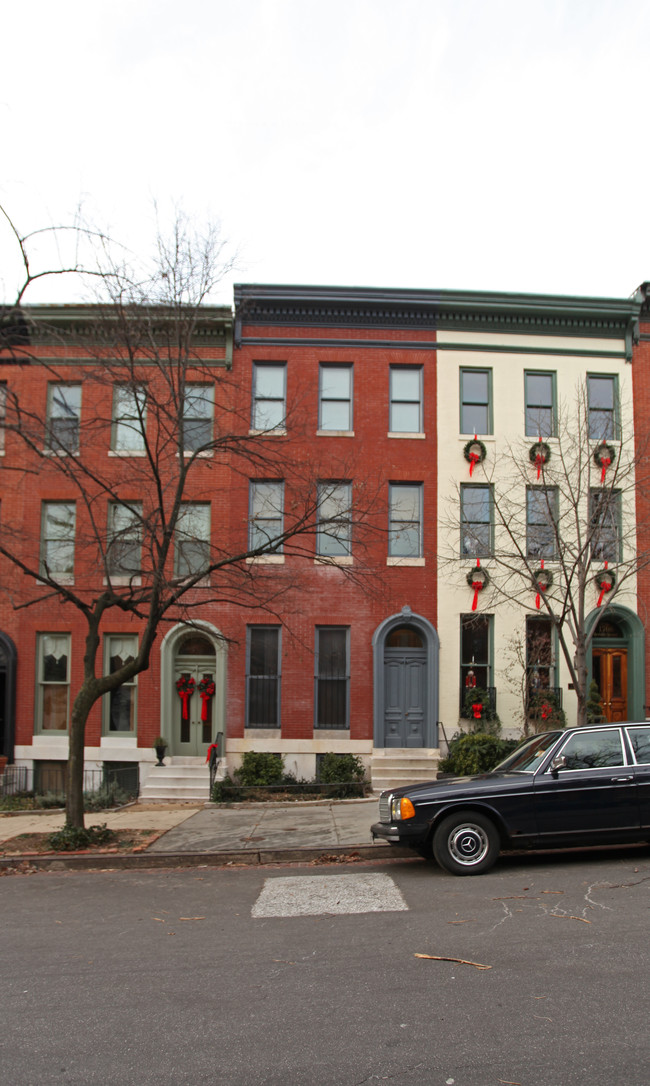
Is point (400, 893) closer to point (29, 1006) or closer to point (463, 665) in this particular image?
point (29, 1006)

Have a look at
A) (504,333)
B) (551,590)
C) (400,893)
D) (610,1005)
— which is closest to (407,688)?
(551,590)

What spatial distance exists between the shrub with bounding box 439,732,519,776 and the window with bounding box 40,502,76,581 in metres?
9.22

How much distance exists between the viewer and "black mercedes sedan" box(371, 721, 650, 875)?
8805mm

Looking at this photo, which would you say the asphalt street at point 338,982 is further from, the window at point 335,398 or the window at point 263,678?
the window at point 335,398

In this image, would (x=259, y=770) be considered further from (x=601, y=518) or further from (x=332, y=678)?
(x=601, y=518)

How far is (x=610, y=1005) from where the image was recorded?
495 cm

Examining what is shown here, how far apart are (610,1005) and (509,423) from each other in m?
15.4

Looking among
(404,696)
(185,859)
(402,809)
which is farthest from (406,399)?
(402,809)

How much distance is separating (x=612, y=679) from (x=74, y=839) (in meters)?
12.5

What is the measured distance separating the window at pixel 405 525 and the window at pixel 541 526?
245cm

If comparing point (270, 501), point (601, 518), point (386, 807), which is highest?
point (270, 501)

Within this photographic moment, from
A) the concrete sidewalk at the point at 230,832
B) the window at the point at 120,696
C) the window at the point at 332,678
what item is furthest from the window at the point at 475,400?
the window at the point at 120,696

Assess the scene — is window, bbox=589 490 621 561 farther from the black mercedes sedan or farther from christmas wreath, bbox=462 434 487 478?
the black mercedes sedan

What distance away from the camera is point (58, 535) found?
61.5ft
